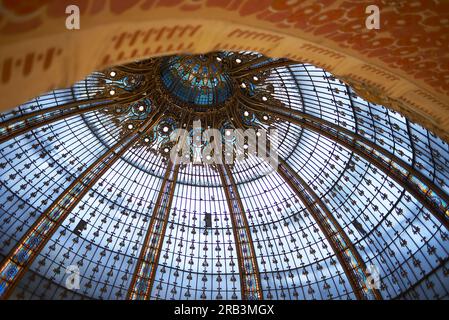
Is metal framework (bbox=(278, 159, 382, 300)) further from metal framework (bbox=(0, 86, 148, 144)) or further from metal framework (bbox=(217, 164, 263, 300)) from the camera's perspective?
metal framework (bbox=(0, 86, 148, 144))

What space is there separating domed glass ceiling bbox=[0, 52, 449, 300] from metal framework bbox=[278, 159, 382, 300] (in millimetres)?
62

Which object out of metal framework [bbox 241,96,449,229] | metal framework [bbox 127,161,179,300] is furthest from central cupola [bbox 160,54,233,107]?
metal framework [bbox 127,161,179,300]

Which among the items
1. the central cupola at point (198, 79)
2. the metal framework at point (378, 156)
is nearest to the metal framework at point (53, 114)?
the central cupola at point (198, 79)

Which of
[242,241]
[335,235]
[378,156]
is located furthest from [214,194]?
[378,156]

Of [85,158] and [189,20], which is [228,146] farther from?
[189,20]

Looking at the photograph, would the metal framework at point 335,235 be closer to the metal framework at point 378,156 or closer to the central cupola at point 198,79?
the metal framework at point 378,156

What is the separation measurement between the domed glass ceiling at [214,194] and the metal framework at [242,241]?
7cm

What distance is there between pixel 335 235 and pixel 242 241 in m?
4.61

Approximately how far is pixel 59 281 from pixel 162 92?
9.79 metres

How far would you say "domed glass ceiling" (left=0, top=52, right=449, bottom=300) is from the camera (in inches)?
625

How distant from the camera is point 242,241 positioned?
19828 millimetres

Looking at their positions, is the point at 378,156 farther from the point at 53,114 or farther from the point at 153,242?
the point at 53,114

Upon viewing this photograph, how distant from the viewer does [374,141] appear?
623 inches
